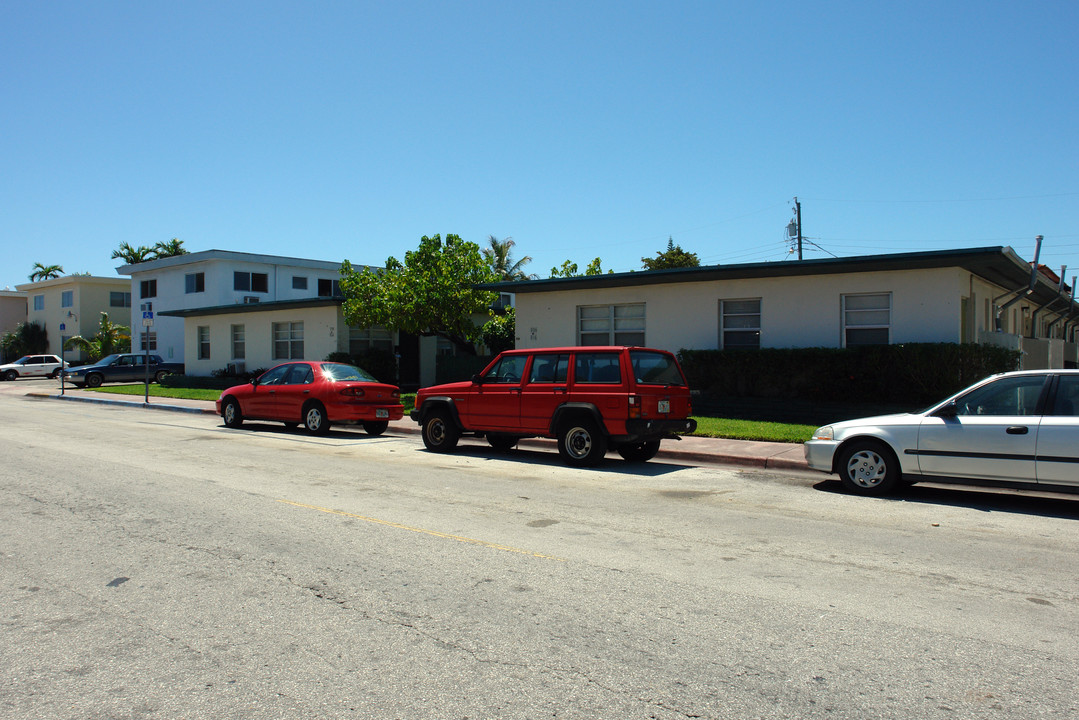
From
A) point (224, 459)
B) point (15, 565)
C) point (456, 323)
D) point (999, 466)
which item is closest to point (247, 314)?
point (456, 323)

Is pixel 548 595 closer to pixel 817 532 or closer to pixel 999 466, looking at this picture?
pixel 817 532

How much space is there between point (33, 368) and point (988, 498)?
49.8m

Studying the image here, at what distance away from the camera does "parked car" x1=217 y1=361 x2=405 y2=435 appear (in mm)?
15750

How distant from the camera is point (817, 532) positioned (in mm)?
7180

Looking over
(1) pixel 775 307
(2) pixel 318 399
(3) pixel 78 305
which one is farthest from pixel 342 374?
(3) pixel 78 305

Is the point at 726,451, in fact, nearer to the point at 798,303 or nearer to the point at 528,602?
the point at 798,303

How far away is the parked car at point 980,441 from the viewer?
27.0ft

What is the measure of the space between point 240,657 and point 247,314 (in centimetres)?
2945

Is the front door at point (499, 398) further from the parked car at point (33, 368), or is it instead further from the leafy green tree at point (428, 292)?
the parked car at point (33, 368)

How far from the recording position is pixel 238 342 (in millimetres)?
32406

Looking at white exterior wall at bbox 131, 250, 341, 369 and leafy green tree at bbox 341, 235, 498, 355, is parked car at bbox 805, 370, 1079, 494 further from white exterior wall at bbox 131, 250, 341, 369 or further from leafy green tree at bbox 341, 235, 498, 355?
white exterior wall at bbox 131, 250, 341, 369

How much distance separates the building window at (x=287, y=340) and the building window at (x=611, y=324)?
43.5 feet

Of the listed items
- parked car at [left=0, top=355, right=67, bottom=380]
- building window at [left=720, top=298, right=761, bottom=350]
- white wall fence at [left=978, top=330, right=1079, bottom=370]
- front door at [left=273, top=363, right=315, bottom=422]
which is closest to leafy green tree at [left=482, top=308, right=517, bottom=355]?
building window at [left=720, top=298, right=761, bottom=350]

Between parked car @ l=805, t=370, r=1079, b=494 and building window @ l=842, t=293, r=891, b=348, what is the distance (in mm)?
7990
